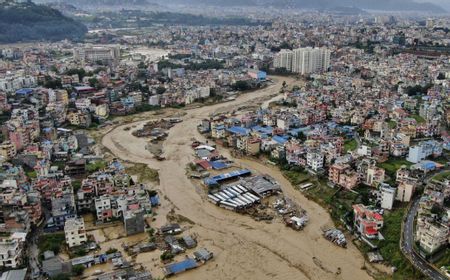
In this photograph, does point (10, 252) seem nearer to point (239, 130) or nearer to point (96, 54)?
point (239, 130)

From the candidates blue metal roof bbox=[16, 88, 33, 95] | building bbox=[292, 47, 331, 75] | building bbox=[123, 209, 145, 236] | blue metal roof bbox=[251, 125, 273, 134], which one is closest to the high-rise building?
building bbox=[292, 47, 331, 75]

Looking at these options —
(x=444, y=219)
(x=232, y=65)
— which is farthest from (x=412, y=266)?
(x=232, y=65)

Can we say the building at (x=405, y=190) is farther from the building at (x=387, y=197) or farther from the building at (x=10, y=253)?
the building at (x=10, y=253)

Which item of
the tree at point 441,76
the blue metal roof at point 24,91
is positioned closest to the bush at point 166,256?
the blue metal roof at point 24,91

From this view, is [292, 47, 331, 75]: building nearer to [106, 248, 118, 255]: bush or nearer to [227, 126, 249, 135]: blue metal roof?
[227, 126, 249, 135]: blue metal roof

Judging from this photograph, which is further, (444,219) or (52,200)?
(52,200)

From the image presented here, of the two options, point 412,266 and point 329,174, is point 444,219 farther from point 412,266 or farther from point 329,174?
point 329,174
